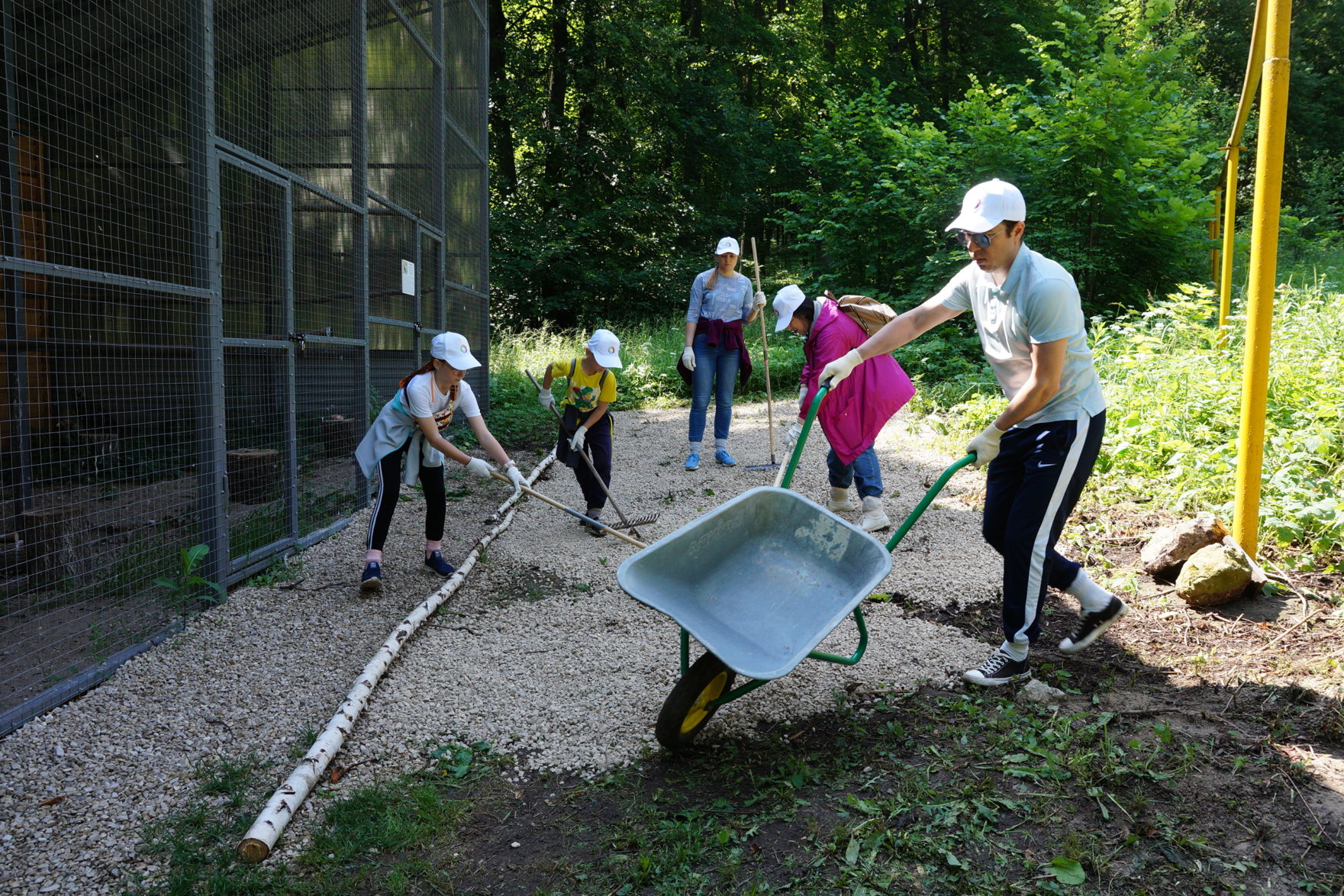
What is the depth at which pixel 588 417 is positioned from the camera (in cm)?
611

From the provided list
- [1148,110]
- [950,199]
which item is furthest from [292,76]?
[1148,110]

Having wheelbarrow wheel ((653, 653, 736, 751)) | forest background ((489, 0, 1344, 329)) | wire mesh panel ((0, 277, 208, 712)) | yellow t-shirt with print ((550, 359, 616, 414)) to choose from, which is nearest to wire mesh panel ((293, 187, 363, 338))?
wire mesh panel ((0, 277, 208, 712))

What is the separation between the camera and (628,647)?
4.06 metres

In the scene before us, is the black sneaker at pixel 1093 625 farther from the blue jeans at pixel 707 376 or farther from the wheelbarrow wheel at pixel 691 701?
the blue jeans at pixel 707 376

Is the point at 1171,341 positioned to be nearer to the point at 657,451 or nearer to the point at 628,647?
the point at 657,451

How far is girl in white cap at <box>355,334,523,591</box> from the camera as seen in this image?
15.2ft

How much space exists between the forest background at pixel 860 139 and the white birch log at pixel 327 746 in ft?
29.8

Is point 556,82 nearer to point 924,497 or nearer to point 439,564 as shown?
point 439,564

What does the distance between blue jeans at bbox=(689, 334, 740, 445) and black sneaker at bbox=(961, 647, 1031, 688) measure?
440 centimetres

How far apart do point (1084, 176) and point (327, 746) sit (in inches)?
421

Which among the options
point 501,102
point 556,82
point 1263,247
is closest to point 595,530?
point 1263,247

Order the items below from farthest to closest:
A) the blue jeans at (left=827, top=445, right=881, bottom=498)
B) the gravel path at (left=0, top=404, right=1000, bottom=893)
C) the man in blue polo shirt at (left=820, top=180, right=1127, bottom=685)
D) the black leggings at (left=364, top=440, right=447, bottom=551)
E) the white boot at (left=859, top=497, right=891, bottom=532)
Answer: the blue jeans at (left=827, top=445, right=881, bottom=498)
the white boot at (left=859, top=497, right=891, bottom=532)
the black leggings at (left=364, top=440, right=447, bottom=551)
the man in blue polo shirt at (left=820, top=180, right=1127, bottom=685)
the gravel path at (left=0, top=404, right=1000, bottom=893)

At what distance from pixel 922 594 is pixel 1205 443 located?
2.23 m

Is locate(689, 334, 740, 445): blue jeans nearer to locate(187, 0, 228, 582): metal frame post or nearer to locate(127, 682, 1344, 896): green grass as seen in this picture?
locate(187, 0, 228, 582): metal frame post
